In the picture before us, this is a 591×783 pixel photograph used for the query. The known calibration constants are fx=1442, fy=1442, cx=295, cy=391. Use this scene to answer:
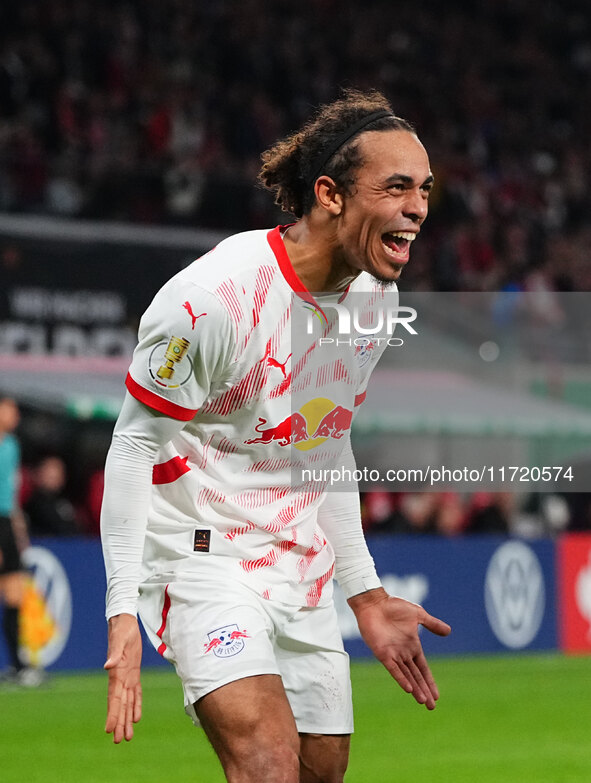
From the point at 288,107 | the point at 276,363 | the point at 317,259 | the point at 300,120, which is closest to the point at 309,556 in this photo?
the point at 276,363

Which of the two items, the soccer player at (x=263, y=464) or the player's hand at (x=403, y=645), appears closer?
the soccer player at (x=263, y=464)

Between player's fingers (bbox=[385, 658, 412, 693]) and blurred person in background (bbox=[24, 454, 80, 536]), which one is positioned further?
blurred person in background (bbox=[24, 454, 80, 536])

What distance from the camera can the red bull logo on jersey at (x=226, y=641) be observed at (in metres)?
3.81

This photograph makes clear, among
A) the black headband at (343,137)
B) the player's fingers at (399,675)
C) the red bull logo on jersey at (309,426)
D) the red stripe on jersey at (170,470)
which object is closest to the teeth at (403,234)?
the black headband at (343,137)

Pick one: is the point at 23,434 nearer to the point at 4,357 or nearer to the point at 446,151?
the point at 4,357

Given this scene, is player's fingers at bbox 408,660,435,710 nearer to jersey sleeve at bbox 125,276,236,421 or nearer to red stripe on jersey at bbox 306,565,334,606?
red stripe on jersey at bbox 306,565,334,606

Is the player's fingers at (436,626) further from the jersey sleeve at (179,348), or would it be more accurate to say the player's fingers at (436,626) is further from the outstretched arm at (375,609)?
the jersey sleeve at (179,348)

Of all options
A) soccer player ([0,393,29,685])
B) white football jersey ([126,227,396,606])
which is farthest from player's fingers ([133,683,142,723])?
soccer player ([0,393,29,685])

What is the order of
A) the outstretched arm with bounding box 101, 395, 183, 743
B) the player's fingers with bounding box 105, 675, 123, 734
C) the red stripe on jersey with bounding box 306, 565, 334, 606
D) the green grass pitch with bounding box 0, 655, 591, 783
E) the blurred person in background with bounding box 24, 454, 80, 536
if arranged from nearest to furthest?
the player's fingers with bounding box 105, 675, 123, 734
the outstretched arm with bounding box 101, 395, 183, 743
the red stripe on jersey with bounding box 306, 565, 334, 606
the green grass pitch with bounding box 0, 655, 591, 783
the blurred person in background with bounding box 24, 454, 80, 536

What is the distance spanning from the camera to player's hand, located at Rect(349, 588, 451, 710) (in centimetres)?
421

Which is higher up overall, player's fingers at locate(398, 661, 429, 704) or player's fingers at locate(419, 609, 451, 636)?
player's fingers at locate(419, 609, 451, 636)

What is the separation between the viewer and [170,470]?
4.07 meters

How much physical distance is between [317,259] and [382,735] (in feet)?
17.1

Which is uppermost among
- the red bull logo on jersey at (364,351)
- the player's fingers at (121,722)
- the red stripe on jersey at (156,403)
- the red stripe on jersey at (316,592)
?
the red bull logo on jersey at (364,351)
